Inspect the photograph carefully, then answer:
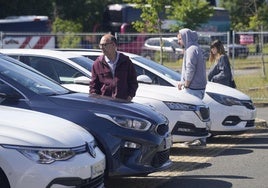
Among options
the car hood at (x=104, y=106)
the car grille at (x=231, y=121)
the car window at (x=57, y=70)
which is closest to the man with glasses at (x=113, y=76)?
the car hood at (x=104, y=106)

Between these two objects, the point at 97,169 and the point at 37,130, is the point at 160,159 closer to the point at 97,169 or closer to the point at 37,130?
the point at 97,169

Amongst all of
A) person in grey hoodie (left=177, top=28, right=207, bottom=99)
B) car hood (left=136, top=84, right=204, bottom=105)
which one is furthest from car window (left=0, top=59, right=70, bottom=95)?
person in grey hoodie (left=177, top=28, right=207, bottom=99)

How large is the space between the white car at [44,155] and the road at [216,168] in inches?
70.3

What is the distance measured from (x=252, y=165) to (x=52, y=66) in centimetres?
326

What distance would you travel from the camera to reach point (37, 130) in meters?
5.95

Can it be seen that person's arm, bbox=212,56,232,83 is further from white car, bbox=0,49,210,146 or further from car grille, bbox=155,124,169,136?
car grille, bbox=155,124,169,136

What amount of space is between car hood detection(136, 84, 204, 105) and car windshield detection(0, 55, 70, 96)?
2285mm

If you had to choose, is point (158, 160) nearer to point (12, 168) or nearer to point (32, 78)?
point (32, 78)

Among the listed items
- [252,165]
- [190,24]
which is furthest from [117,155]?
[190,24]

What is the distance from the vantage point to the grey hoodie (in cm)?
1053

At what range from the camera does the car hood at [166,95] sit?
9.95 meters

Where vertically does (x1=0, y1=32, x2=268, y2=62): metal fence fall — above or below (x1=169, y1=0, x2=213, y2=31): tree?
below

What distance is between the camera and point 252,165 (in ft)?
30.6

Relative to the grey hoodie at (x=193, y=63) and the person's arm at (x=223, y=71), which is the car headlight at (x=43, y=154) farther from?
the person's arm at (x=223, y=71)
